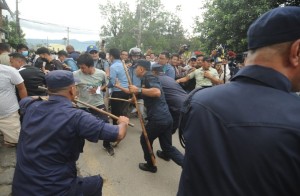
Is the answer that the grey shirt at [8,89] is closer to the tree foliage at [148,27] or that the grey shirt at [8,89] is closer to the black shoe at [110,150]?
the black shoe at [110,150]

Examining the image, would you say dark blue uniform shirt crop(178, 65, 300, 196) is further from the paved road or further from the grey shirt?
the grey shirt

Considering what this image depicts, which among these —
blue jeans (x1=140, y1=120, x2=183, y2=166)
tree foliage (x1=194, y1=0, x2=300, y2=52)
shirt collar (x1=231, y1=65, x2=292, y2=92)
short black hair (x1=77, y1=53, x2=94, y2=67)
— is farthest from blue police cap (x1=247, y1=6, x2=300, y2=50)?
tree foliage (x1=194, y1=0, x2=300, y2=52)

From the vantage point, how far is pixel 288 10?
3.37 ft

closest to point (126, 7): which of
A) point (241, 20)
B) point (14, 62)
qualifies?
point (241, 20)

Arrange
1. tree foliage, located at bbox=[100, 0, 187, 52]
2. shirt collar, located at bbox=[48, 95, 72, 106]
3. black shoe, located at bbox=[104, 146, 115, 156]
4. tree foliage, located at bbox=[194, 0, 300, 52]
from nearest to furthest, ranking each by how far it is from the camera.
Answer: shirt collar, located at bbox=[48, 95, 72, 106], black shoe, located at bbox=[104, 146, 115, 156], tree foliage, located at bbox=[194, 0, 300, 52], tree foliage, located at bbox=[100, 0, 187, 52]

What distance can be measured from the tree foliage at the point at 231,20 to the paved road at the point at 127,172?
842 cm

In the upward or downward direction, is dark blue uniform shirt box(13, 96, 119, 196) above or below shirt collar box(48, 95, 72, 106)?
below

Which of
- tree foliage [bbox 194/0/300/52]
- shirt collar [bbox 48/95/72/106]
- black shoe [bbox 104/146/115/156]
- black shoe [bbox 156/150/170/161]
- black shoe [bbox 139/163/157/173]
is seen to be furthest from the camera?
tree foliage [bbox 194/0/300/52]

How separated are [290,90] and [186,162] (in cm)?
54

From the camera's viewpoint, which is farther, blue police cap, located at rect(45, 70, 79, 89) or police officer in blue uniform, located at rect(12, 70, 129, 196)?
blue police cap, located at rect(45, 70, 79, 89)

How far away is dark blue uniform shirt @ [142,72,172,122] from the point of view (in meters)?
3.87

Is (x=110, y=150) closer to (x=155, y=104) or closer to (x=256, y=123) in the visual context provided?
(x=155, y=104)

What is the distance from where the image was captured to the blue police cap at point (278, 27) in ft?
3.29

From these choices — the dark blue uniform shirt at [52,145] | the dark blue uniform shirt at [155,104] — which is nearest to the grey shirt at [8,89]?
the dark blue uniform shirt at [155,104]
